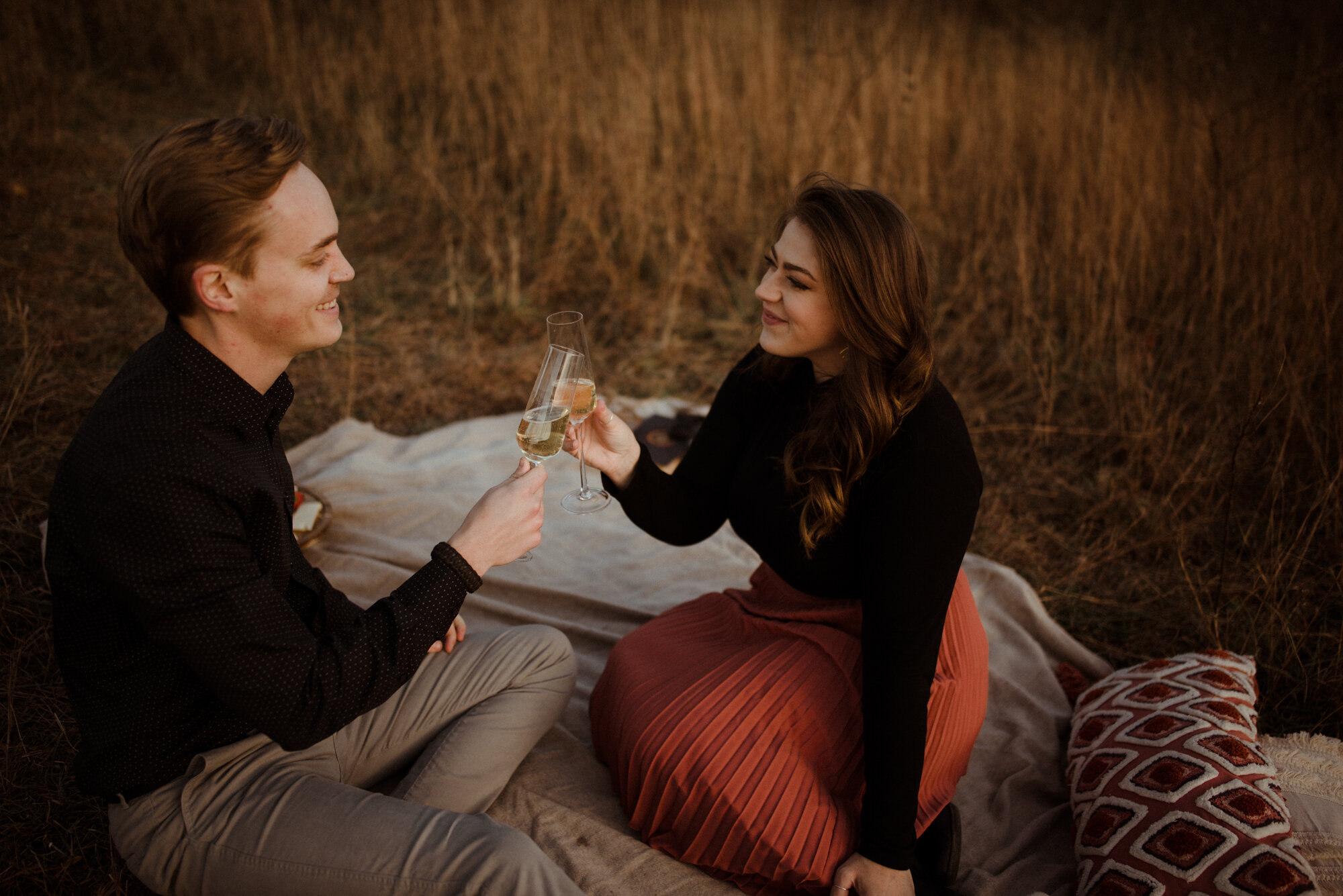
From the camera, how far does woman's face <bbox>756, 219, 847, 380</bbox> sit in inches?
80.7

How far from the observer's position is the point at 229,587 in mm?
1450

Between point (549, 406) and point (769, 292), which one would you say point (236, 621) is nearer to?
point (549, 406)

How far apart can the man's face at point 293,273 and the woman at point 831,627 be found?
74 centimetres

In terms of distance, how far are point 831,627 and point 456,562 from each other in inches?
39.2

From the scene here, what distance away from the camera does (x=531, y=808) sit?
224 centimetres

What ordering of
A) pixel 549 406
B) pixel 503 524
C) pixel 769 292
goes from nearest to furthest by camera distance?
pixel 503 524
pixel 549 406
pixel 769 292

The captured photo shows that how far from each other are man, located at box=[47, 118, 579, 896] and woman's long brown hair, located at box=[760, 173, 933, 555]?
0.70 m

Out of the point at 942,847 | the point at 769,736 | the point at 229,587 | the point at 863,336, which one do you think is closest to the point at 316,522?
the point at 229,587

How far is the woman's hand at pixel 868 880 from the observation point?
1.86 metres

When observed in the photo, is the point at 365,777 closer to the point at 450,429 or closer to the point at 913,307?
the point at 913,307

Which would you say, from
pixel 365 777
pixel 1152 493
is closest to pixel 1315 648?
pixel 1152 493

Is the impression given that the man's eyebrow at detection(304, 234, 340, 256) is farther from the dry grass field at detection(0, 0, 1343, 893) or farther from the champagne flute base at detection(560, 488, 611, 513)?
the dry grass field at detection(0, 0, 1343, 893)

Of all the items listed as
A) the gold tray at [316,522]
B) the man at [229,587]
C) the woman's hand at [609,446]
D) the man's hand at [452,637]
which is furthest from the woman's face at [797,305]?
the gold tray at [316,522]

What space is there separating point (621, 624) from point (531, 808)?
917 mm
